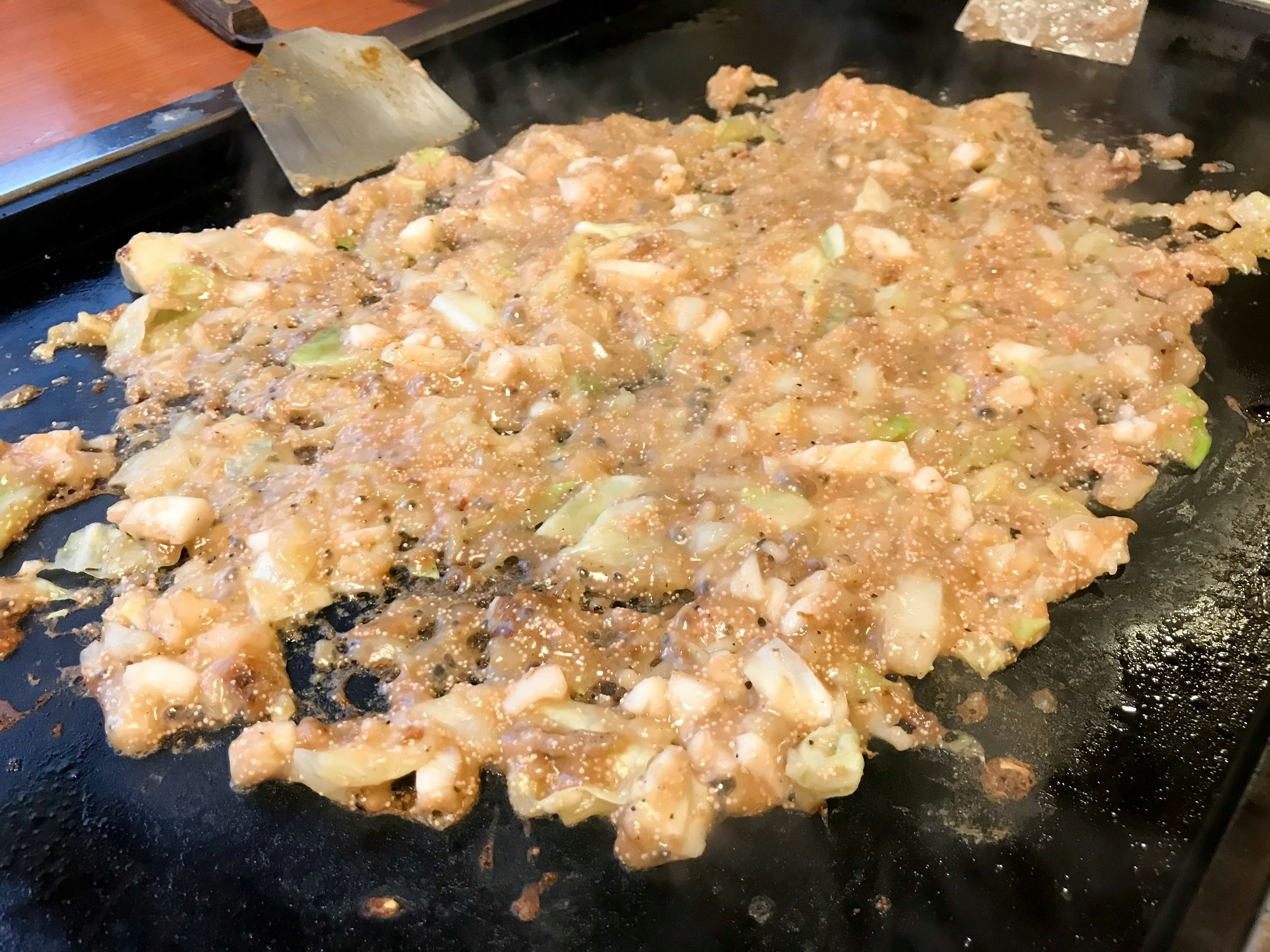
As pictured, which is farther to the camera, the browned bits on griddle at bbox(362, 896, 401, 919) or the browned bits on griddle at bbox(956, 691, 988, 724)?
the browned bits on griddle at bbox(956, 691, 988, 724)

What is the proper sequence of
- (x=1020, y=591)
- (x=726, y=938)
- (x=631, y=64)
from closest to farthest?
1. (x=726, y=938)
2. (x=1020, y=591)
3. (x=631, y=64)

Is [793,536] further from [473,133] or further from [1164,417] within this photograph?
[473,133]

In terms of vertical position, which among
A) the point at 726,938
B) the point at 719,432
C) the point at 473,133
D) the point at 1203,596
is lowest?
the point at 726,938

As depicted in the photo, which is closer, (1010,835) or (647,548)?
(1010,835)

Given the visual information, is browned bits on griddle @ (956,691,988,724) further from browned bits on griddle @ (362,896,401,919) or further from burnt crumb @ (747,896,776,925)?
browned bits on griddle @ (362,896,401,919)

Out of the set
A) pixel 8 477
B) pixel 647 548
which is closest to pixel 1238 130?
pixel 647 548

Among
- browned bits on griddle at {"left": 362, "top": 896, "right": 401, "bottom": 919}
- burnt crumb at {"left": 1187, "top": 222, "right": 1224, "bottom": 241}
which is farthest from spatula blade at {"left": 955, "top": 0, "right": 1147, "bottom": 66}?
browned bits on griddle at {"left": 362, "top": 896, "right": 401, "bottom": 919}

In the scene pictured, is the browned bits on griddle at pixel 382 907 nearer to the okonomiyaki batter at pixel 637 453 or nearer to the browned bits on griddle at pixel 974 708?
the okonomiyaki batter at pixel 637 453
